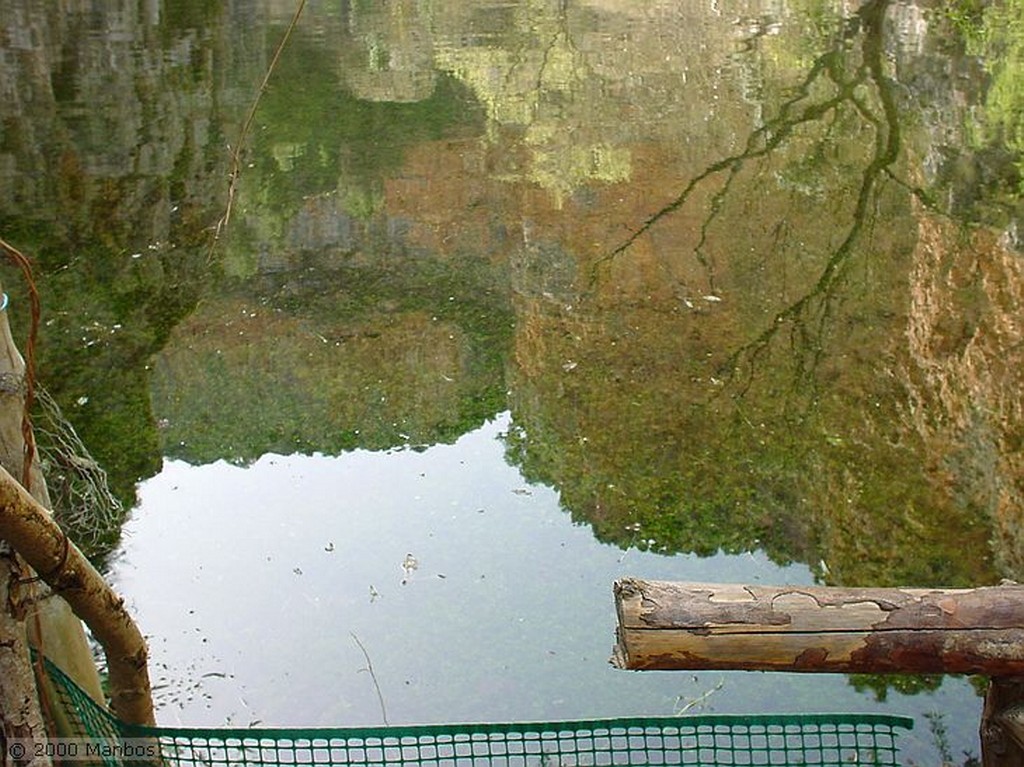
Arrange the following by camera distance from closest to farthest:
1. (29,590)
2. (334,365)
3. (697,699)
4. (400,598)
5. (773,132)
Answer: (29,590) → (697,699) → (400,598) → (334,365) → (773,132)

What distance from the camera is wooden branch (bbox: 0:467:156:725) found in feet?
6.29

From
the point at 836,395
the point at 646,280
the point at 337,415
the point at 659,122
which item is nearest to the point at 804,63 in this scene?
the point at 659,122

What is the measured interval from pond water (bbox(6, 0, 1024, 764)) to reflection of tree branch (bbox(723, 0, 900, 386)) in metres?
0.03

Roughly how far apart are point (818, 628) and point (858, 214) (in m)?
5.33

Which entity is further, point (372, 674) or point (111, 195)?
point (111, 195)

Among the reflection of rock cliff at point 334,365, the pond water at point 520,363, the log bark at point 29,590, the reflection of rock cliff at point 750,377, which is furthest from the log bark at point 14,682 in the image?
the reflection of rock cliff at point 334,365

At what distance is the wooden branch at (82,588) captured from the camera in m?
1.92

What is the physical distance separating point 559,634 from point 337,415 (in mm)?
1738

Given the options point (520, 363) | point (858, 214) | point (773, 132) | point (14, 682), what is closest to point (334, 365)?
point (520, 363)

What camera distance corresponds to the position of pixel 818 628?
1.88 metres

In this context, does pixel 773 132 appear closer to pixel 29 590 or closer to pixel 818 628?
pixel 818 628

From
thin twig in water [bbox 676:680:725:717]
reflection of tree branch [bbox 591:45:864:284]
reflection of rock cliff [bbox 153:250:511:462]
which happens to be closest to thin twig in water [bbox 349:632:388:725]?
thin twig in water [bbox 676:680:725:717]

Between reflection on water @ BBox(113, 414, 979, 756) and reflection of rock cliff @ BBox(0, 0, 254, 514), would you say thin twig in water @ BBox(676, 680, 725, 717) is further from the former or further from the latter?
reflection of rock cliff @ BBox(0, 0, 254, 514)

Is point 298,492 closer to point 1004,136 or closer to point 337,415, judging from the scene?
point 337,415
